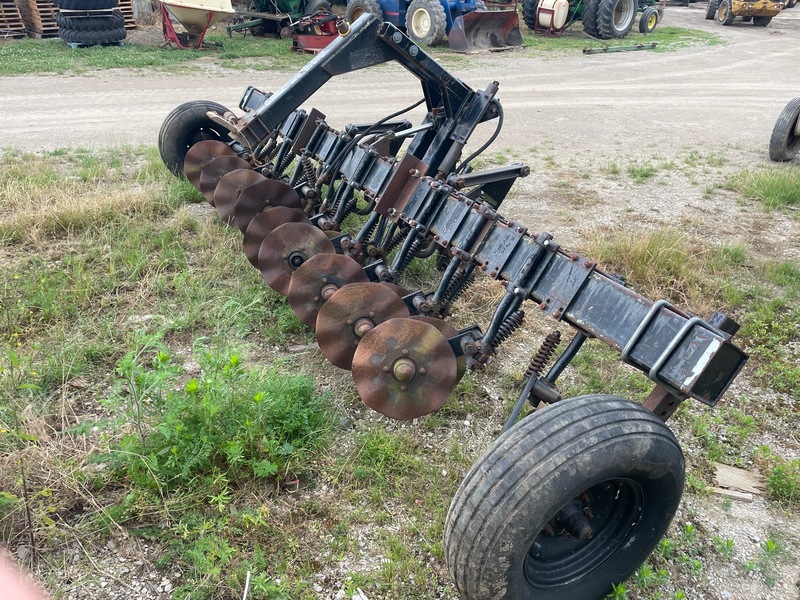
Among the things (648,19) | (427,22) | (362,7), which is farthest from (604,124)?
(648,19)

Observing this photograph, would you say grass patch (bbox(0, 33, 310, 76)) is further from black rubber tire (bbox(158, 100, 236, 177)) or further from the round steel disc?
the round steel disc

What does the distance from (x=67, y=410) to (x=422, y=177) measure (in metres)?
2.09

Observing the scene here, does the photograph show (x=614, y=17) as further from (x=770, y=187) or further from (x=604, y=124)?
(x=770, y=187)

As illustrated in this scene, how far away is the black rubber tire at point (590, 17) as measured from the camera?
698 inches

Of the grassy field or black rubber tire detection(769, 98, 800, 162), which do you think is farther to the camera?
black rubber tire detection(769, 98, 800, 162)

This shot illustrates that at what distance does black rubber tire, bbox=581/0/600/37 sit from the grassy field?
15.5m

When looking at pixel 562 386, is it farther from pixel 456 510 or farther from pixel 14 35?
pixel 14 35

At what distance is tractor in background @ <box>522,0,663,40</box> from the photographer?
17.6 meters

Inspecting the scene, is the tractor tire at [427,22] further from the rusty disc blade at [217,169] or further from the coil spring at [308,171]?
the coil spring at [308,171]

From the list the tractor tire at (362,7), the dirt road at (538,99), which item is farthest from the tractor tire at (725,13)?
the tractor tire at (362,7)

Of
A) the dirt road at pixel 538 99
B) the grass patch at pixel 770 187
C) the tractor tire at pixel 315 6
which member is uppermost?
the tractor tire at pixel 315 6

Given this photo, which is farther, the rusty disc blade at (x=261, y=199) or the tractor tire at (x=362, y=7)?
the tractor tire at (x=362, y=7)

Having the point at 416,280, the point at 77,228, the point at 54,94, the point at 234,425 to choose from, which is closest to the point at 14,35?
the point at 54,94

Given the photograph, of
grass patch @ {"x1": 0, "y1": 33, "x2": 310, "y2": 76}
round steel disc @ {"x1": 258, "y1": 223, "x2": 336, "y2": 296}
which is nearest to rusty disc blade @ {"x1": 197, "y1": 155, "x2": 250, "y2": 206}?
round steel disc @ {"x1": 258, "y1": 223, "x2": 336, "y2": 296}
